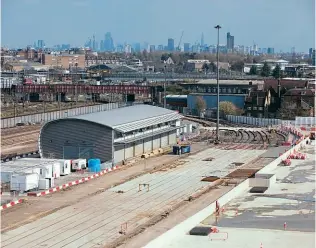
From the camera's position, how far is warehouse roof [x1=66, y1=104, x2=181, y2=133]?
24.6 m

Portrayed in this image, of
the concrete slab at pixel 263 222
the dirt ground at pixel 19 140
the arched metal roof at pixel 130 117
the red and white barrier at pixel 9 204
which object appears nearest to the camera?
the concrete slab at pixel 263 222

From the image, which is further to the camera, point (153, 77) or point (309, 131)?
point (153, 77)

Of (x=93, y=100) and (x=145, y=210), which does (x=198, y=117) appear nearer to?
(x=93, y=100)

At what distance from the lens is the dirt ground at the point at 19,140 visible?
2881 cm

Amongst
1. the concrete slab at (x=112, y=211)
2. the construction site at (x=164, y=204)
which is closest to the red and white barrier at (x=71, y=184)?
the construction site at (x=164, y=204)

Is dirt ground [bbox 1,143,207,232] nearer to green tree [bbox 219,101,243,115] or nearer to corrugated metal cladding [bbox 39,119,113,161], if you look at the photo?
corrugated metal cladding [bbox 39,119,113,161]

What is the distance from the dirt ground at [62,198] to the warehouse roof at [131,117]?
60.1 inches

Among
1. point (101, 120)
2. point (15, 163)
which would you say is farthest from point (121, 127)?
point (15, 163)

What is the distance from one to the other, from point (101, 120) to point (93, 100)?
38.3 metres

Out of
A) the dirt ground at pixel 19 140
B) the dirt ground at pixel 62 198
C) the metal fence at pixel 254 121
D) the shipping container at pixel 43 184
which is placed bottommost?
the metal fence at pixel 254 121

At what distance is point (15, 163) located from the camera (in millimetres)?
21547

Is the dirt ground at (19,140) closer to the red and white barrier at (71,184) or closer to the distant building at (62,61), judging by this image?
the red and white barrier at (71,184)

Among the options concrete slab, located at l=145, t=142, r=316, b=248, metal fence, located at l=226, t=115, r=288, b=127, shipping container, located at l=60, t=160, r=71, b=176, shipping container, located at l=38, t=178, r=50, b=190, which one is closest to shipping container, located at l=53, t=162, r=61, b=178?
shipping container, located at l=60, t=160, r=71, b=176

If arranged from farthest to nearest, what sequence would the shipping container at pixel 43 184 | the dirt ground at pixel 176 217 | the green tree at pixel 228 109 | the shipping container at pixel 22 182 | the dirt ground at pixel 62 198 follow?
the green tree at pixel 228 109
the shipping container at pixel 43 184
the shipping container at pixel 22 182
the dirt ground at pixel 62 198
the dirt ground at pixel 176 217
